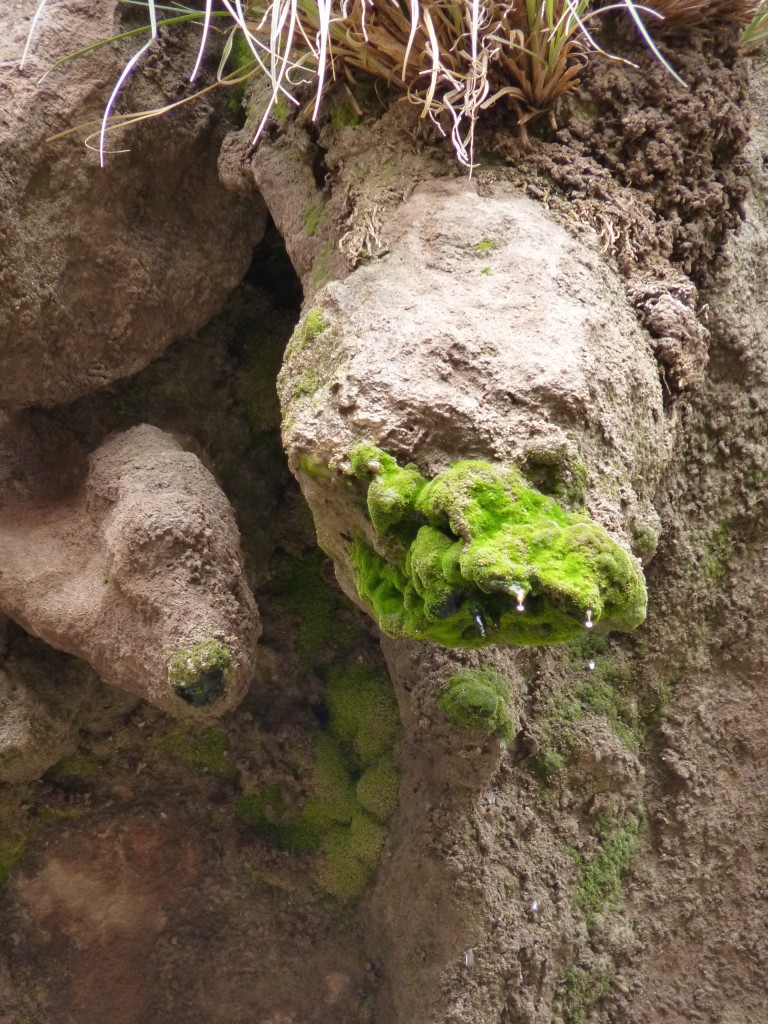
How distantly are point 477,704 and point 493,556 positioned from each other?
0.88 m

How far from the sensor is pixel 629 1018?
236 cm

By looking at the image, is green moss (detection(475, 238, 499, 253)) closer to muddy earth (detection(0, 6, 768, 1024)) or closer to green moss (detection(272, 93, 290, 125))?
muddy earth (detection(0, 6, 768, 1024))

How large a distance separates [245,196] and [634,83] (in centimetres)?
85

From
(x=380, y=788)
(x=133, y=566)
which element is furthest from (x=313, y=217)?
(x=380, y=788)

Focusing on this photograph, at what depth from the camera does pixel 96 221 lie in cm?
200

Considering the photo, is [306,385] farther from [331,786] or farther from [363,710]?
[331,786]

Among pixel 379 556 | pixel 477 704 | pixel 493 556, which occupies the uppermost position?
pixel 493 556

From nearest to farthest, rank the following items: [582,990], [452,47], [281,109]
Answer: [452,47] < [281,109] < [582,990]

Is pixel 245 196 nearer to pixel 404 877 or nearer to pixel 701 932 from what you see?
pixel 404 877

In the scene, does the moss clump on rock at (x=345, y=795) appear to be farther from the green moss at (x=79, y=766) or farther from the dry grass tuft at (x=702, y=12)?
the dry grass tuft at (x=702, y=12)

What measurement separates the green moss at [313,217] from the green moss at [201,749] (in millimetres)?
1418

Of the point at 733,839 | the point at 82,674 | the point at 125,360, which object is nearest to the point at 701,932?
the point at 733,839

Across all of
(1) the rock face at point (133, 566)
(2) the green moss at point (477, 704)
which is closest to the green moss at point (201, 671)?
(1) the rock face at point (133, 566)

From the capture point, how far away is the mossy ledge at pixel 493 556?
1.23 m
